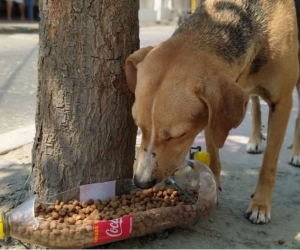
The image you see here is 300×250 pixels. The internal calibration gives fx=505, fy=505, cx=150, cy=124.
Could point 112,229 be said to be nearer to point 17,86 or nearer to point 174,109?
point 174,109

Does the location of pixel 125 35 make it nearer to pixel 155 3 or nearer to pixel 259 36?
pixel 259 36

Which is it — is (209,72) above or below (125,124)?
above

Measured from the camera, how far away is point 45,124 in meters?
3.26

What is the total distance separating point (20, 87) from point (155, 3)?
1979 centimetres


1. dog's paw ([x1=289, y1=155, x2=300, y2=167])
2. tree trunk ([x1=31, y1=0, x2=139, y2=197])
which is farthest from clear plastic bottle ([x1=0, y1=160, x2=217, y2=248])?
dog's paw ([x1=289, y1=155, x2=300, y2=167])

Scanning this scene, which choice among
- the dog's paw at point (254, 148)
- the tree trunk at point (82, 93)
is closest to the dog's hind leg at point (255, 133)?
the dog's paw at point (254, 148)

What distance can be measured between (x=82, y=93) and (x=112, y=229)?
2.83 feet

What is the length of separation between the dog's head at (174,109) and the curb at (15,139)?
228 centimetres

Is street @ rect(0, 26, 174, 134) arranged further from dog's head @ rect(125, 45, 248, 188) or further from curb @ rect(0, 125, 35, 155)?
dog's head @ rect(125, 45, 248, 188)

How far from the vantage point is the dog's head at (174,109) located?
9.17 feet

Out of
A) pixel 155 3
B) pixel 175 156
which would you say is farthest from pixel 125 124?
pixel 155 3

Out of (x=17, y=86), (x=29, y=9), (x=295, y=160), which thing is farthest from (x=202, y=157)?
(x=29, y=9)

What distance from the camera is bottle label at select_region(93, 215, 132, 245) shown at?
284cm

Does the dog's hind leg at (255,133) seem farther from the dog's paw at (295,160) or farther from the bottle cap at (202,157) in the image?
the bottle cap at (202,157)
